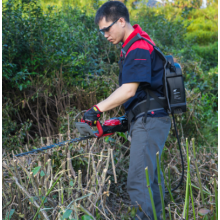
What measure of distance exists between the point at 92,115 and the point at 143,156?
0.53 metres

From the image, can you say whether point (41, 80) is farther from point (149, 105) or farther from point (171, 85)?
point (171, 85)

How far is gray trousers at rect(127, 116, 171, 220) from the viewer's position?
80.7 inches

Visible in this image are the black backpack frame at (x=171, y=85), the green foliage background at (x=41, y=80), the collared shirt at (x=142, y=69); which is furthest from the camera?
the green foliage background at (x=41, y=80)

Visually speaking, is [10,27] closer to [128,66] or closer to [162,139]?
[128,66]

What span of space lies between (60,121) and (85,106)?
0.48 m

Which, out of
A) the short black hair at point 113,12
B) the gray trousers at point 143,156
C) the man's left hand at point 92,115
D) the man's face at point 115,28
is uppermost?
the short black hair at point 113,12

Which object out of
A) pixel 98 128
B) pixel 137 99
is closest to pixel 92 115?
pixel 98 128

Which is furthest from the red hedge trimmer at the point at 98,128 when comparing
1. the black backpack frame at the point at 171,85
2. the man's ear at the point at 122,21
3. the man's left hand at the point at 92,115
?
the man's ear at the point at 122,21

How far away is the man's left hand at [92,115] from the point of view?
210 centimetres

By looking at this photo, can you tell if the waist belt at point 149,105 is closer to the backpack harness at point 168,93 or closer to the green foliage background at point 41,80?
the backpack harness at point 168,93

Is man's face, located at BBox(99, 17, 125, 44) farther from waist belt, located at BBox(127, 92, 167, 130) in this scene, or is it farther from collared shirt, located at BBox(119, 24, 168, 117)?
waist belt, located at BBox(127, 92, 167, 130)

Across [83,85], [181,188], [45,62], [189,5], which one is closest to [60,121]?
[83,85]

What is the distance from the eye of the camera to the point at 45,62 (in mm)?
4152

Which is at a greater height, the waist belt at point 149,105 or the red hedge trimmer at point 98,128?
the waist belt at point 149,105
